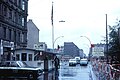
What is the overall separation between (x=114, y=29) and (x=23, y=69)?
18073 mm

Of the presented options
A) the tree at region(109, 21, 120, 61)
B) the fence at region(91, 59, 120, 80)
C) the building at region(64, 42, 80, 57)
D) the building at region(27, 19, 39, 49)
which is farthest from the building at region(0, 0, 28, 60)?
the building at region(64, 42, 80, 57)

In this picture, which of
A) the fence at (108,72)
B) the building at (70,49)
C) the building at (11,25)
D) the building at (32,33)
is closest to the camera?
the fence at (108,72)

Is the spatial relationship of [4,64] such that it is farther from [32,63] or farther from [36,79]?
[32,63]

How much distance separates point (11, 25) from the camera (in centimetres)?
5291

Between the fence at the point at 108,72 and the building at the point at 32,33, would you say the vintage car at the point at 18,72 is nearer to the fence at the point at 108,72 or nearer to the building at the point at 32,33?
the fence at the point at 108,72

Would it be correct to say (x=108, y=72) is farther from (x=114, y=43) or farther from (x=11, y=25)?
(x=11, y=25)

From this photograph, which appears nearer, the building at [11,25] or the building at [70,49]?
the building at [11,25]

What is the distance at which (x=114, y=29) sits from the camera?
39031 mm

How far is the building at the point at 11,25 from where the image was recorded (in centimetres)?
4819

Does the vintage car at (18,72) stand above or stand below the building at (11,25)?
below

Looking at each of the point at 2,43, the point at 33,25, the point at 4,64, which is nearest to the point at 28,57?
the point at 2,43

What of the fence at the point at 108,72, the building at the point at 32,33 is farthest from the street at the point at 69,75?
the building at the point at 32,33

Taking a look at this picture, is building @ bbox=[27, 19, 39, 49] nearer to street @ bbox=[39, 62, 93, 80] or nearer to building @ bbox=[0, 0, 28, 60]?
building @ bbox=[0, 0, 28, 60]

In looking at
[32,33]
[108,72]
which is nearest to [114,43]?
[108,72]
